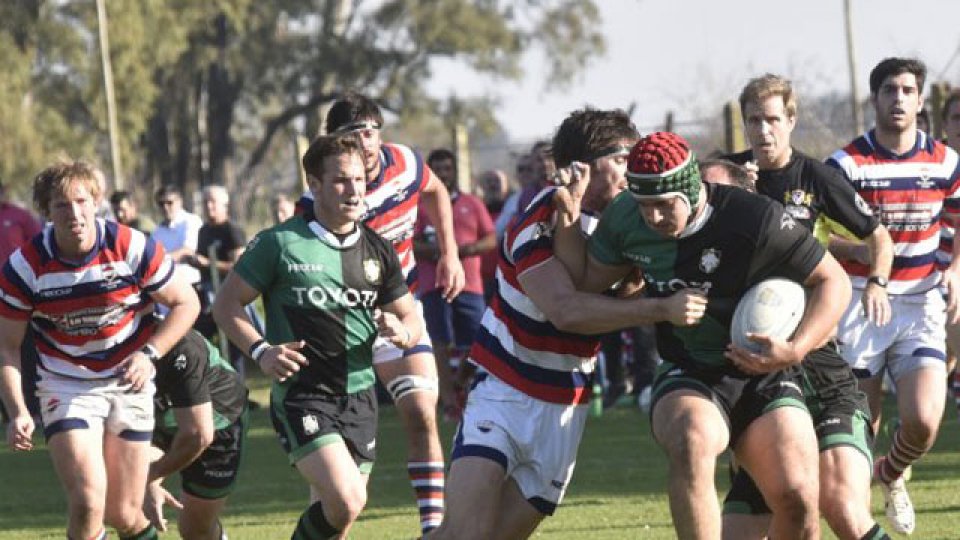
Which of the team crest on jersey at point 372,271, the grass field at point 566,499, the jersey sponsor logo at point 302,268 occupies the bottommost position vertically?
the grass field at point 566,499

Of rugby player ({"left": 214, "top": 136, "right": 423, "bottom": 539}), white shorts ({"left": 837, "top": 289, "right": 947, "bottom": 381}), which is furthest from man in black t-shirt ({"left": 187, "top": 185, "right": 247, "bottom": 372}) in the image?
rugby player ({"left": 214, "top": 136, "right": 423, "bottom": 539})

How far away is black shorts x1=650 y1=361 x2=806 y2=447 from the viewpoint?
6.37 metres

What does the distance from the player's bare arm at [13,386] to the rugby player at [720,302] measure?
2587mm

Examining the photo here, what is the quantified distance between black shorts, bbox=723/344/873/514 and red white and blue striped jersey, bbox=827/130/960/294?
2161 millimetres

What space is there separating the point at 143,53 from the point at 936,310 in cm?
3503

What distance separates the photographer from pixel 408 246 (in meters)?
9.21

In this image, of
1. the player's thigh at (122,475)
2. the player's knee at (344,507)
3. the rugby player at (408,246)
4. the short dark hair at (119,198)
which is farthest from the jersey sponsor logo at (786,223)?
the short dark hair at (119,198)

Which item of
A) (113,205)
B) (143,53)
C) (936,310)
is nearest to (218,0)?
(143,53)

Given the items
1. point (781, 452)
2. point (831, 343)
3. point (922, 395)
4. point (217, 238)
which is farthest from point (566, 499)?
point (217, 238)

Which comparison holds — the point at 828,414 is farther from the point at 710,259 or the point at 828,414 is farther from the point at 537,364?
the point at 537,364

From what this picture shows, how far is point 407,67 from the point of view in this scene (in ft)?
160

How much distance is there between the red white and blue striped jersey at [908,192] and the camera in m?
9.08

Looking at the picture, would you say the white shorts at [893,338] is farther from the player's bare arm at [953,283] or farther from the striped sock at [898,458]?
the striped sock at [898,458]

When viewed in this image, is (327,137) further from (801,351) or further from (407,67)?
(407,67)
